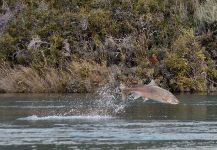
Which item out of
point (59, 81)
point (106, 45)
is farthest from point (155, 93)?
point (106, 45)

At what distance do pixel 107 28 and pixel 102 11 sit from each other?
1.58 m

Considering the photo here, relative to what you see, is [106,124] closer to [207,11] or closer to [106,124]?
[106,124]

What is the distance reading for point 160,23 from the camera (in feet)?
197

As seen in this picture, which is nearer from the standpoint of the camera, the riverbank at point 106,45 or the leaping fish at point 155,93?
the leaping fish at point 155,93

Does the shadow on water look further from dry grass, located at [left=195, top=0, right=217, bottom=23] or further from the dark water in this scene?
dry grass, located at [left=195, top=0, right=217, bottom=23]

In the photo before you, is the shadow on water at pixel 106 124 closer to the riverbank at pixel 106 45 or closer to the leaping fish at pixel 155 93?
the leaping fish at pixel 155 93

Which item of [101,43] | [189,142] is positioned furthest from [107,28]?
[189,142]

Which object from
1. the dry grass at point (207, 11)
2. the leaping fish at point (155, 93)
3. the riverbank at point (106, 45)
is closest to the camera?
the leaping fish at point (155, 93)

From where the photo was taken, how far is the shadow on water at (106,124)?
25141 millimetres

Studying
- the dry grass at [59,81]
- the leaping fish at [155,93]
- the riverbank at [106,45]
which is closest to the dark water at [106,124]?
the leaping fish at [155,93]

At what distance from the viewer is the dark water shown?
82.4ft

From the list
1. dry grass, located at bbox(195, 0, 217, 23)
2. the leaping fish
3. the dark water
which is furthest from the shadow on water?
dry grass, located at bbox(195, 0, 217, 23)

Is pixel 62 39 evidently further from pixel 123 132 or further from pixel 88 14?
pixel 123 132

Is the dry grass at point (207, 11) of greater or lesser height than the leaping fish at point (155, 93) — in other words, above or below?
above
